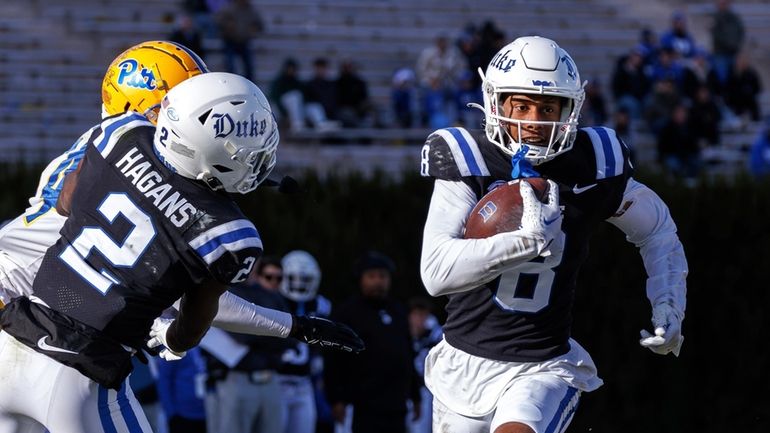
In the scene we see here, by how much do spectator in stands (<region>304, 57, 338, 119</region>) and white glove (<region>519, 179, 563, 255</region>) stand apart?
10.5 m

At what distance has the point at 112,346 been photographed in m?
4.32

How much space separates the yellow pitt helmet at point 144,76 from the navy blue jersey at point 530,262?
3.44 feet

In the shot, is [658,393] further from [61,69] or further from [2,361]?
[61,69]

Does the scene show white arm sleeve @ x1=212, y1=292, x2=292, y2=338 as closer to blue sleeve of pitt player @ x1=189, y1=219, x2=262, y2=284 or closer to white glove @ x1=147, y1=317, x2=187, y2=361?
white glove @ x1=147, y1=317, x2=187, y2=361

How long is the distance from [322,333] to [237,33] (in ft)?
38.0

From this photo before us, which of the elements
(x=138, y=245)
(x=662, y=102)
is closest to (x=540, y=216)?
(x=138, y=245)

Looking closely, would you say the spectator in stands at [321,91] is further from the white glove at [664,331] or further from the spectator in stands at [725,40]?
the white glove at [664,331]

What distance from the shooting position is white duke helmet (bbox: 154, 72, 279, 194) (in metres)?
4.24

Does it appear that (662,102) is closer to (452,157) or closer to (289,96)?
(289,96)

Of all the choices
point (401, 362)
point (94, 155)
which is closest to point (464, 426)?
point (94, 155)

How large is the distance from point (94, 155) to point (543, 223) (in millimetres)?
1452

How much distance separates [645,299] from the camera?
436 inches

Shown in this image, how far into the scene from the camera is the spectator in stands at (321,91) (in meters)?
14.9

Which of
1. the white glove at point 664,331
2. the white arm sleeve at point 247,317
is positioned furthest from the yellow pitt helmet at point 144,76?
the white glove at point 664,331
